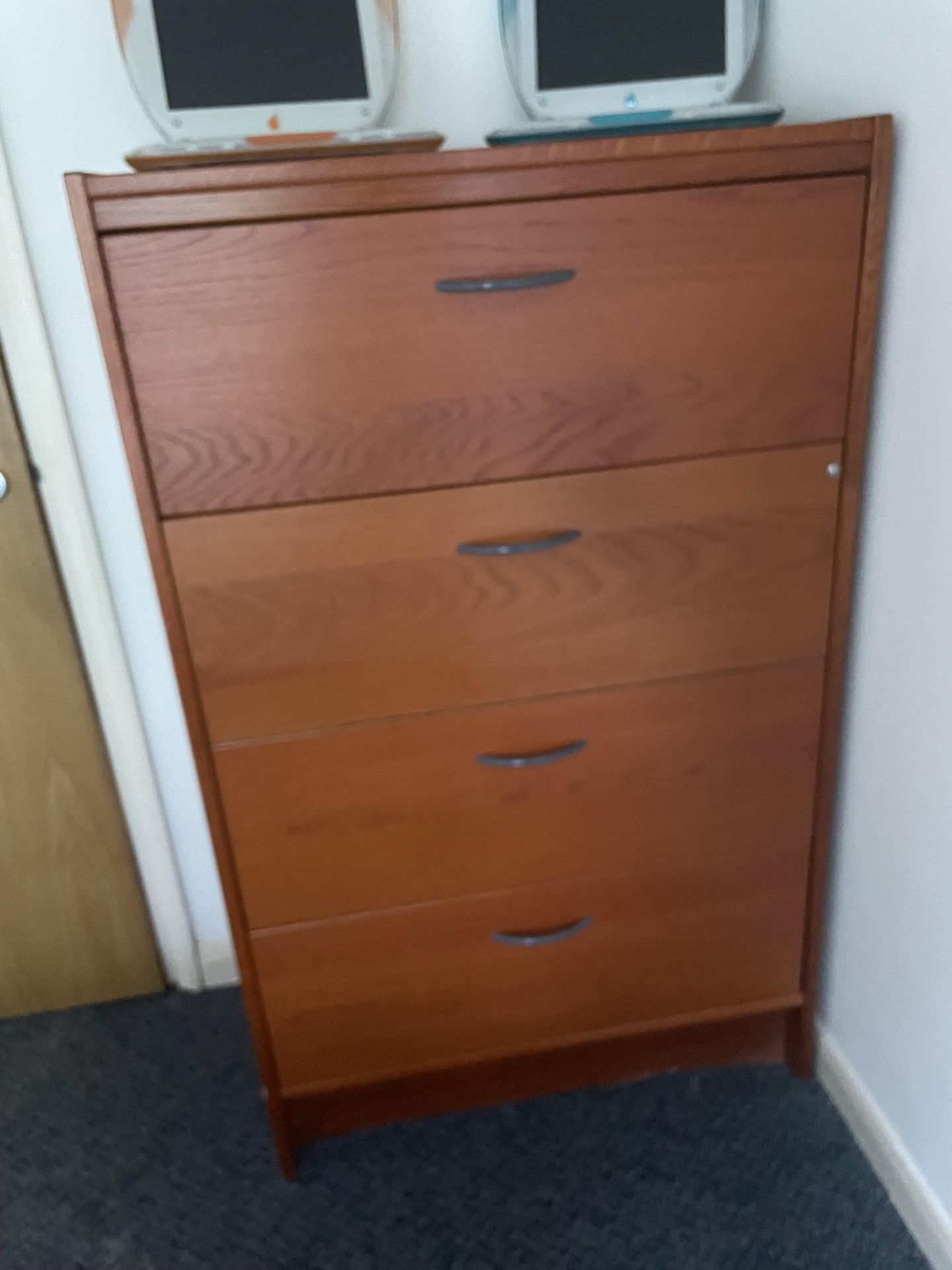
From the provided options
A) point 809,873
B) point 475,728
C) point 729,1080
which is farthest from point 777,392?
point 729,1080

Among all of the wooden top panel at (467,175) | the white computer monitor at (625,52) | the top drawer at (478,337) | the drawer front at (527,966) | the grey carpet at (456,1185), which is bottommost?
the grey carpet at (456,1185)

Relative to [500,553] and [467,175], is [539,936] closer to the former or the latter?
[500,553]

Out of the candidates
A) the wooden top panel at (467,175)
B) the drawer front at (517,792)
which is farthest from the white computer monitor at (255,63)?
the drawer front at (517,792)

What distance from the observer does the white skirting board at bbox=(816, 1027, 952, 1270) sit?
3.77 feet

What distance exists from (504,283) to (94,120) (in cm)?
64

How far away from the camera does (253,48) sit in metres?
1.05

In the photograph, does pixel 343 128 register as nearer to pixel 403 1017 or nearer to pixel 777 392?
pixel 777 392

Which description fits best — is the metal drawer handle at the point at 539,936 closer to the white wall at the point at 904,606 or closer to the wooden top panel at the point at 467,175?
the white wall at the point at 904,606

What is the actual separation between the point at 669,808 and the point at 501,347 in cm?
59

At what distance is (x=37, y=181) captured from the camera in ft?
3.89

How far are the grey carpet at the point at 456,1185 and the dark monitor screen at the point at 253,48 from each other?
1360 millimetres

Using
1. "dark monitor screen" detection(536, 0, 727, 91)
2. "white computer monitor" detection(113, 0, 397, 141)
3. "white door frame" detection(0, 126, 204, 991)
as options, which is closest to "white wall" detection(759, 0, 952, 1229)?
"dark monitor screen" detection(536, 0, 727, 91)

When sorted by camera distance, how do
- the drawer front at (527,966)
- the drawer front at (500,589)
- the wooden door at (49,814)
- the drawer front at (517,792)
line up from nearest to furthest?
the drawer front at (500,589) < the drawer front at (517,792) < the drawer front at (527,966) < the wooden door at (49,814)

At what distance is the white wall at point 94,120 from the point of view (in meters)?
1.15
